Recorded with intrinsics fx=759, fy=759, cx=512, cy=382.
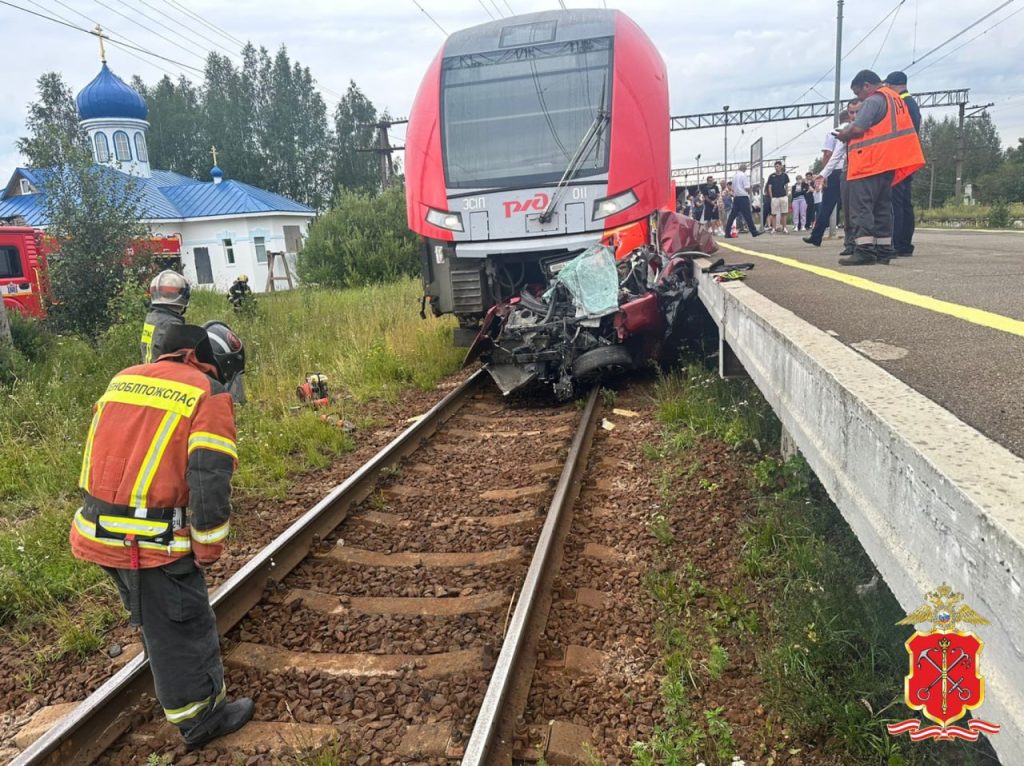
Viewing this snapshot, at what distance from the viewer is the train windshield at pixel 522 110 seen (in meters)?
7.33

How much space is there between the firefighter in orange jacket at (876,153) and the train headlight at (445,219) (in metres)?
3.53

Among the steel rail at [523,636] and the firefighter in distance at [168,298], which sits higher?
the firefighter in distance at [168,298]

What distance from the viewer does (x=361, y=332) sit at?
11.2 metres

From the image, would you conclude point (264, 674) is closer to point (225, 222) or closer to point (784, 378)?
point (784, 378)

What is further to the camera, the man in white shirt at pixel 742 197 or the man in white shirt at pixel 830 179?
the man in white shirt at pixel 742 197

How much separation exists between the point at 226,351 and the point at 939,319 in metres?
3.70

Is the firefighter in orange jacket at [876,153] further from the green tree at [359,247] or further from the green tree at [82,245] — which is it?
the green tree at [359,247]

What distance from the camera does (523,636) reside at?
3.21 metres

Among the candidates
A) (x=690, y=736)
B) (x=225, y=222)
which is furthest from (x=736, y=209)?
(x=225, y=222)

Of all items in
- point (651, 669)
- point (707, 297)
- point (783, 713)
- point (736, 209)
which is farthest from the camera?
point (736, 209)

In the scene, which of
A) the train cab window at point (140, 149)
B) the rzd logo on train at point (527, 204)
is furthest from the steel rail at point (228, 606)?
the train cab window at point (140, 149)

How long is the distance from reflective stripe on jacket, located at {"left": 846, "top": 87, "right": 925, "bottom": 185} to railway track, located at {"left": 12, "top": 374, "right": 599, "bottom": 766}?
3702 mm

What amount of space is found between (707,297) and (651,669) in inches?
156

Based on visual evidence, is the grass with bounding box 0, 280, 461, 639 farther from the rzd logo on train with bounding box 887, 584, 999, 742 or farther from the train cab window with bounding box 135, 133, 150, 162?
the train cab window with bounding box 135, 133, 150, 162
